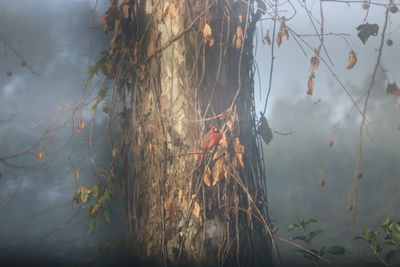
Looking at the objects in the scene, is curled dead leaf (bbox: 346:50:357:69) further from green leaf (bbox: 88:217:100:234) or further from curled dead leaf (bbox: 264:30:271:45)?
green leaf (bbox: 88:217:100:234)

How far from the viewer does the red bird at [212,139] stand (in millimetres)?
1724

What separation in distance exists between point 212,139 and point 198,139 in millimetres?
61

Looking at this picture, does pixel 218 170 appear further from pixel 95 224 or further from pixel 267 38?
pixel 95 224

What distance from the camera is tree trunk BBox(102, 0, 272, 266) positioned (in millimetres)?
1755

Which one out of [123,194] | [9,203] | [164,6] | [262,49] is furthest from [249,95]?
[9,203]

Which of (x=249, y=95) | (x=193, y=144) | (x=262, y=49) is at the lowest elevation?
(x=193, y=144)

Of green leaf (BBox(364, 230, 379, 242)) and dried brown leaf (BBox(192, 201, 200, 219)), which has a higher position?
dried brown leaf (BBox(192, 201, 200, 219))

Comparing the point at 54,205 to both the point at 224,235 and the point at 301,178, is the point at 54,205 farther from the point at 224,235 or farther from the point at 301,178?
the point at 301,178

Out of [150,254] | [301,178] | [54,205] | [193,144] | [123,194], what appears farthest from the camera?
[301,178]

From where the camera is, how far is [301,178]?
2479 mm

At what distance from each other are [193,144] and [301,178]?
93cm

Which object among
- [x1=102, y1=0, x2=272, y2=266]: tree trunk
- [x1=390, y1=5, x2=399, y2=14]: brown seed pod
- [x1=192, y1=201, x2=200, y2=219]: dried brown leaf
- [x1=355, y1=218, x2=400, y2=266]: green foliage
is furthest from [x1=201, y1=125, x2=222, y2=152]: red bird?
[x1=390, y1=5, x2=399, y2=14]: brown seed pod

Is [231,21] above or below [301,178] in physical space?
above

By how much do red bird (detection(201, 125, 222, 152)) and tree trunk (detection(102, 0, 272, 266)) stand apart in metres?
0.02
